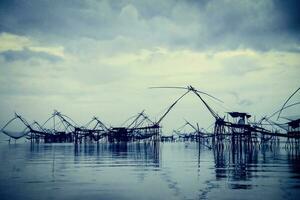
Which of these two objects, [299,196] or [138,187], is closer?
[299,196]

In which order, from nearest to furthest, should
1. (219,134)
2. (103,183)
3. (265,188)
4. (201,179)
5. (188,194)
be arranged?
(188,194)
(265,188)
(103,183)
(201,179)
(219,134)

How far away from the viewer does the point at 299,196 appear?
39.1ft

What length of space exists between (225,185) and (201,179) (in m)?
2.23

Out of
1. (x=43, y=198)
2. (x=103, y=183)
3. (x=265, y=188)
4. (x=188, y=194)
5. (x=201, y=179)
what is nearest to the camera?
(x=43, y=198)

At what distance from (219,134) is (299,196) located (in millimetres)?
33037

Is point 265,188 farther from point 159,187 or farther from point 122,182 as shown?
point 122,182

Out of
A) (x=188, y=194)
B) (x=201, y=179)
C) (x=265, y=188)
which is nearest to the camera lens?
(x=188, y=194)

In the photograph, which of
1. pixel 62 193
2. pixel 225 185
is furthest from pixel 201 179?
pixel 62 193

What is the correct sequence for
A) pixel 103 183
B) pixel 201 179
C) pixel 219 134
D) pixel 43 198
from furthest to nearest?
pixel 219 134
pixel 201 179
pixel 103 183
pixel 43 198

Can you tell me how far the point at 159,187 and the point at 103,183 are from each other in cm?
296

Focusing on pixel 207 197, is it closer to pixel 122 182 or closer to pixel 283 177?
pixel 122 182

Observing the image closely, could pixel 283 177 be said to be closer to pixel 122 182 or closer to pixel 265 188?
pixel 265 188

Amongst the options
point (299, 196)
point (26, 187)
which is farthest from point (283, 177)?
point (26, 187)

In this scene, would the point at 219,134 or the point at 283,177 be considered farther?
the point at 219,134
